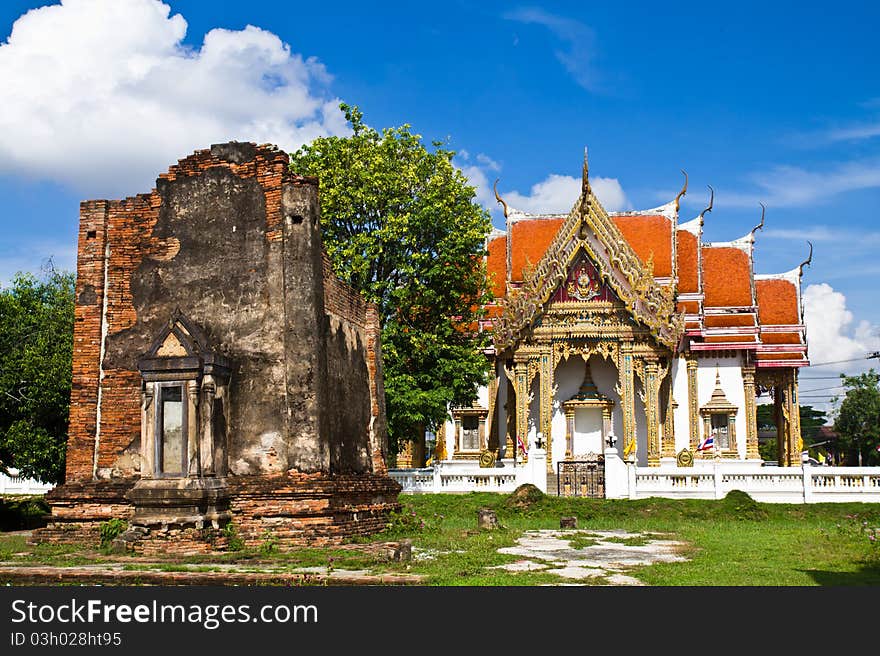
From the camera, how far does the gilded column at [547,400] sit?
3155cm

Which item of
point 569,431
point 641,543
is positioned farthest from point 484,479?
point 641,543

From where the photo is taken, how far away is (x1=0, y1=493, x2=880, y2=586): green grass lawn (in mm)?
10644

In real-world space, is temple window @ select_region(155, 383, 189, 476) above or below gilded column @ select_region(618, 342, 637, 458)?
below

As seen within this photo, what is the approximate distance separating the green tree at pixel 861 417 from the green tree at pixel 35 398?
52338mm

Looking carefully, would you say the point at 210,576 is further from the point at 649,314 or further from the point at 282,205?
the point at 649,314

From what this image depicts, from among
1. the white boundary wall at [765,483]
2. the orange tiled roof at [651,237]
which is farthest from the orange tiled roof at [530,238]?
the white boundary wall at [765,483]

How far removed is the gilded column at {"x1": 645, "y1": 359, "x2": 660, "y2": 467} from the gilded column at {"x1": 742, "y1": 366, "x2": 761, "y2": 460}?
404cm

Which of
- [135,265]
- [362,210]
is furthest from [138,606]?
[362,210]

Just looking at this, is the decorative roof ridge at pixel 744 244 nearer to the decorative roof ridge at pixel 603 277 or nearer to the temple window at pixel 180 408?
the decorative roof ridge at pixel 603 277

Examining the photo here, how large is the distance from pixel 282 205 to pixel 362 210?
1132cm

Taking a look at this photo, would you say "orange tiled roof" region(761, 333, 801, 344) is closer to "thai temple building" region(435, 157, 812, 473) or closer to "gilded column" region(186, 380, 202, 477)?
"thai temple building" region(435, 157, 812, 473)

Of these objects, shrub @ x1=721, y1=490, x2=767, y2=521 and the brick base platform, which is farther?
shrub @ x1=721, y1=490, x2=767, y2=521

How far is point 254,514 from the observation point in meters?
13.4

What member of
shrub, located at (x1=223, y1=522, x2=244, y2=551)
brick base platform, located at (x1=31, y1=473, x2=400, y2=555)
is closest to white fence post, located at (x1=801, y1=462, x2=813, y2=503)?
brick base platform, located at (x1=31, y1=473, x2=400, y2=555)
